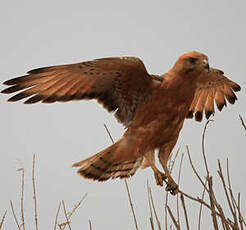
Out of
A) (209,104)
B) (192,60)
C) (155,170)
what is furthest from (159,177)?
(209,104)

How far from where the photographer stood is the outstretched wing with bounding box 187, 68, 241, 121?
3189 mm

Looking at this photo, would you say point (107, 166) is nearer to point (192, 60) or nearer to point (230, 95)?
point (192, 60)

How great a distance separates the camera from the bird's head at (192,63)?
7.45 feet

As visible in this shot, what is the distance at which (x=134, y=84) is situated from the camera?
252cm

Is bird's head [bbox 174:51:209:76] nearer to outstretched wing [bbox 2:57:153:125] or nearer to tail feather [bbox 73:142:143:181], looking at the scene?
outstretched wing [bbox 2:57:153:125]

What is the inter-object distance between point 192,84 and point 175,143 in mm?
425

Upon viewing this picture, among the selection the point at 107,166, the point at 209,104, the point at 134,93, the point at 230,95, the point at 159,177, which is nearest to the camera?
the point at 159,177

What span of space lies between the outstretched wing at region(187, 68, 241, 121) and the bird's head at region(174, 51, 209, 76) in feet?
2.58

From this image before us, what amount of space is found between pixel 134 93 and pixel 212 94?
39.5 inches

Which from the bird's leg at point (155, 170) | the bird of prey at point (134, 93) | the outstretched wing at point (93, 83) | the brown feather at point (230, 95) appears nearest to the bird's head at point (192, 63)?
the bird of prey at point (134, 93)

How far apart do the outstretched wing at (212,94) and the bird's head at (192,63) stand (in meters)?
0.78

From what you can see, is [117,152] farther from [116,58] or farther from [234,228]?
[234,228]

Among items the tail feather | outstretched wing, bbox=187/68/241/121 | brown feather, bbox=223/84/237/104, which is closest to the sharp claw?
the tail feather

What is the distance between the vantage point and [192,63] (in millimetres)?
2307
